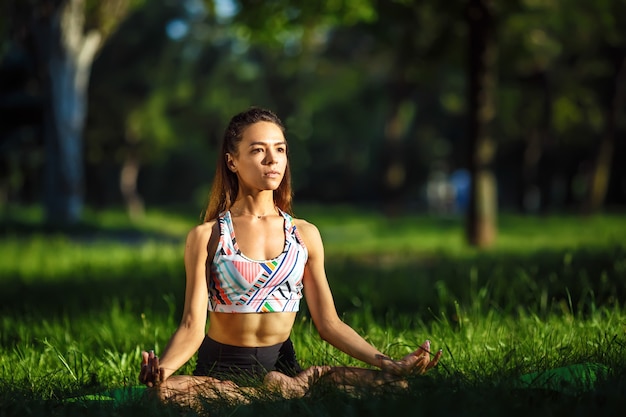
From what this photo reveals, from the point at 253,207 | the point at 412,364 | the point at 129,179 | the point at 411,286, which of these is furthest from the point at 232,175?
the point at 129,179

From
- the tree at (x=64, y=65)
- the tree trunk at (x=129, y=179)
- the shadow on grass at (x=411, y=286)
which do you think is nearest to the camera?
Result: the shadow on grass at (x=411, y=286)

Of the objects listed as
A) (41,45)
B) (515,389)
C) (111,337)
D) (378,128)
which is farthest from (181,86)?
(515,389)

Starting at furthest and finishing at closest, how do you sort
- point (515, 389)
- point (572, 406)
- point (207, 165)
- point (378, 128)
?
point (207, 165), point (378, 128), point (515, 389), point (572, 406)

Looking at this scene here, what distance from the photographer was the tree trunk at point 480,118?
1246 cm

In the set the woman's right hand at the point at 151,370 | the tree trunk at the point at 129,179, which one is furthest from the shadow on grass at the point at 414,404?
the tree trunk at the point at 129,179

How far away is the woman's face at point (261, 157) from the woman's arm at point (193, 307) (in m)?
0.28

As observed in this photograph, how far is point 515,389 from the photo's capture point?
3.22 metres

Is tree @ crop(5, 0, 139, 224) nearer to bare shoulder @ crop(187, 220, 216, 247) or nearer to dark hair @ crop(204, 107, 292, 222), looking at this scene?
dark hair @ crop(204, 107, 292, 222)

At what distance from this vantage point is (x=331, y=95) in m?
32.6

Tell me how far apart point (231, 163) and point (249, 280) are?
53 centimetres

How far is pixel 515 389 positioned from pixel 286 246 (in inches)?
41.8

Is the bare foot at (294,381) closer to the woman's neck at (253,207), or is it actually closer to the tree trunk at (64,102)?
the woman's neck at (253,207)

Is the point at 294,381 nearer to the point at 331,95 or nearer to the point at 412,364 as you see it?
the point at 412,364

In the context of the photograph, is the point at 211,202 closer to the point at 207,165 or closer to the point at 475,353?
the point at 475,353
